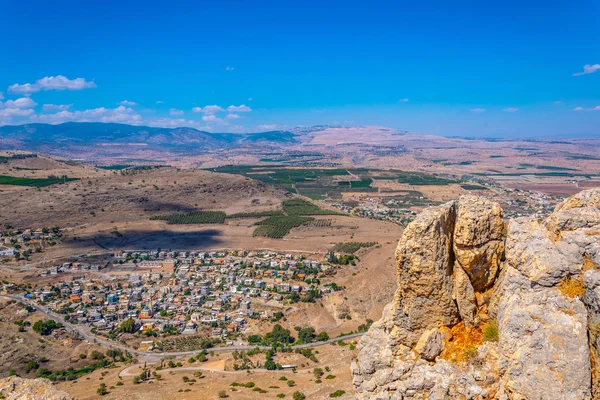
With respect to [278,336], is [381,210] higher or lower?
higher

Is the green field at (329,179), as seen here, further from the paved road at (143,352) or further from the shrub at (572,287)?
the shrub at (572,287)

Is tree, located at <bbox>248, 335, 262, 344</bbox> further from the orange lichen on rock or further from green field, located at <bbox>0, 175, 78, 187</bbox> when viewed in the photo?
green field, located at <bbox>0, 175, 78, 187</bbox>

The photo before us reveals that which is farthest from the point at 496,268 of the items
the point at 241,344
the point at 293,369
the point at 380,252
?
the point at 380,252

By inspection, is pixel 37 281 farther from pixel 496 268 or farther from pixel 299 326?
pixel 496 268

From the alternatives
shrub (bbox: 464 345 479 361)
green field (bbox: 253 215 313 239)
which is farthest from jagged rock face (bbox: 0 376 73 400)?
green field (bbox: 253 215 313 239)

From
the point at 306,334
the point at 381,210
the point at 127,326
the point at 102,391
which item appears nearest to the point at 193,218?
the point at 381,210

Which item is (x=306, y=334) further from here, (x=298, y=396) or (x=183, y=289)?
(x=183, y=289)
